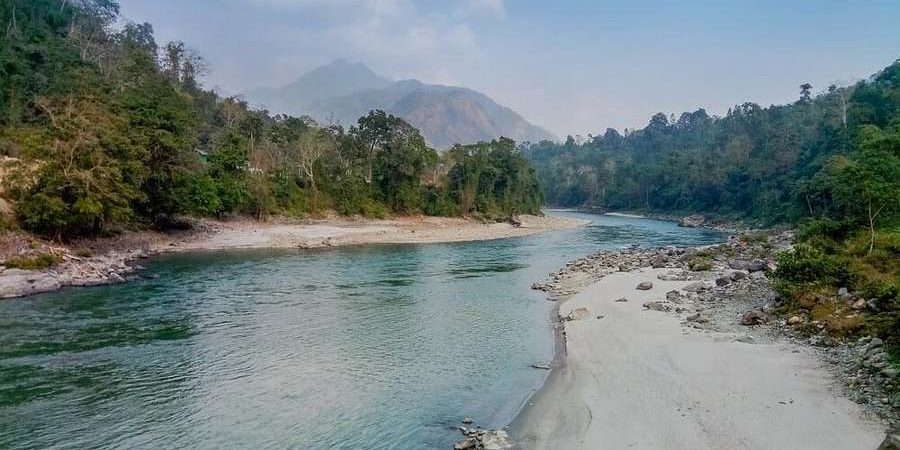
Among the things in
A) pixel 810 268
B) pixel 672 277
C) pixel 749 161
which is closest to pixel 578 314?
pixel 810 268

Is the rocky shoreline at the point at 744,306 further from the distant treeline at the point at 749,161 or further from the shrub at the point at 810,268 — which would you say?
the distant treeline at the point at 749,161

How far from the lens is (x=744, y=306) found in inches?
810

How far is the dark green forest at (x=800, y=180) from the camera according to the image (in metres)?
19.3

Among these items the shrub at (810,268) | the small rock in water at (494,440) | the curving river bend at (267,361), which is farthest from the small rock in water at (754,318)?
the small rock in water at (494,440)

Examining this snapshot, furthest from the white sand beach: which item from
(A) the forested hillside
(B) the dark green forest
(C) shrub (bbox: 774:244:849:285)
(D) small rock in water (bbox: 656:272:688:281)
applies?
(A) the forested hillside

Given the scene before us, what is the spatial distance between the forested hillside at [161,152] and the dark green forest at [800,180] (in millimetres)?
32266

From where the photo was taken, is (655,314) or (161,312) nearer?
(655,314)

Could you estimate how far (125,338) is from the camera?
1845cm

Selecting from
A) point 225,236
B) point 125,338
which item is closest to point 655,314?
point 125,338

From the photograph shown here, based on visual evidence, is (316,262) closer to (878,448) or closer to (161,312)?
(161,312)

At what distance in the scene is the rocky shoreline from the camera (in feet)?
38.4

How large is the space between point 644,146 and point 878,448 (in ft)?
574

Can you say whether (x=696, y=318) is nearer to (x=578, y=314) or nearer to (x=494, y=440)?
(x=578, y=314)

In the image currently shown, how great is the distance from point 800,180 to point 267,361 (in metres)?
62.0
